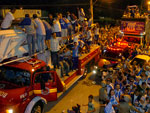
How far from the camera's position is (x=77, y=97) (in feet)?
28.7

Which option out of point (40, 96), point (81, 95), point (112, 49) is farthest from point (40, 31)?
point (112, 49)

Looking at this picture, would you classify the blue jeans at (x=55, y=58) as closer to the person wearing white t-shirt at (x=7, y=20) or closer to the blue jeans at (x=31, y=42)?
the blue jeans at (x=31, y=42)

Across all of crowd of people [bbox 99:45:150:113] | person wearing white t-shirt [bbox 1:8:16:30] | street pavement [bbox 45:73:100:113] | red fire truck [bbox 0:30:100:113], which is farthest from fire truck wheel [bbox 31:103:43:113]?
person wearing white t-shirt [bbox 1:8:16:30]

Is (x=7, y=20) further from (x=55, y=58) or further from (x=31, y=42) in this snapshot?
(x=55, y=58)

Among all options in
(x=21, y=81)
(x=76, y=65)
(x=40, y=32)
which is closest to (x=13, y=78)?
(x=21, y=81)

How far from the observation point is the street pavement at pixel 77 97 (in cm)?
778

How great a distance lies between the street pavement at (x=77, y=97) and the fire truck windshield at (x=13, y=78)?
2179mm

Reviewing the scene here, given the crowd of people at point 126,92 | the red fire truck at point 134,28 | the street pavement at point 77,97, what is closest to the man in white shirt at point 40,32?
the street pavement at point 77,97

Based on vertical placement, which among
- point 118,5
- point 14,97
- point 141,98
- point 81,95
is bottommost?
point 81,95

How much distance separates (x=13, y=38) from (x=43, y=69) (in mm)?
1586

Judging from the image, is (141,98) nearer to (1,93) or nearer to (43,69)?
(43,69)

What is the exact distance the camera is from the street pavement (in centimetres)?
778

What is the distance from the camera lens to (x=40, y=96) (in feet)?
21.0

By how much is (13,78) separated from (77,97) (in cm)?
370
